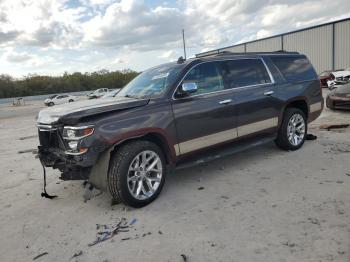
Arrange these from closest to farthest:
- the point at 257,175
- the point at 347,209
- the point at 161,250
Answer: the point at 161,250, the point at 347,209, the point at 257,175

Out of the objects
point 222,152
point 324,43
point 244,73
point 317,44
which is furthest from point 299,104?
point 317,44

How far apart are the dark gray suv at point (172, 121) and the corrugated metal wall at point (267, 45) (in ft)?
114

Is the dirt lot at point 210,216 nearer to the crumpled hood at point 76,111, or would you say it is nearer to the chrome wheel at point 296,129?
the chrome wheel at point 296,129

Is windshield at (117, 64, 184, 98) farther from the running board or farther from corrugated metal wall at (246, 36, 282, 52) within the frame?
A: corrugated metal wall at (246, 36, 282, 52)

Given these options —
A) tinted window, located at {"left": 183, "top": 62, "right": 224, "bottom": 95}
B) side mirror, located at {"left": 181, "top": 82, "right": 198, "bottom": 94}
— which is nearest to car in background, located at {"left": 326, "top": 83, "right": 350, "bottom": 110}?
tinted window, located at {"left": 183, "top": 62, "right": 224, "bottom": 95}

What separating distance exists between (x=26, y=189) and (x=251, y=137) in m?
3.82

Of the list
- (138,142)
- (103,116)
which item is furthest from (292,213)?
(103,116)

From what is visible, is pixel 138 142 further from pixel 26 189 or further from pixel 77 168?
pixel 26 189

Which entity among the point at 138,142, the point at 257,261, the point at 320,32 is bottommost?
the point at 257,261

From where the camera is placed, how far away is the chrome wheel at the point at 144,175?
14.0 ft

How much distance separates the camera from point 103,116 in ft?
13.4

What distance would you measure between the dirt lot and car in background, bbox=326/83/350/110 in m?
4.97

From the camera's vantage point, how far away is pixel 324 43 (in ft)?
108

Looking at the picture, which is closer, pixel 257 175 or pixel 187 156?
pixel 187 156
